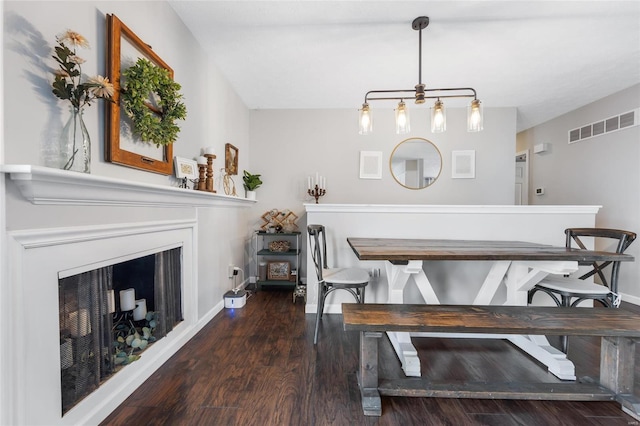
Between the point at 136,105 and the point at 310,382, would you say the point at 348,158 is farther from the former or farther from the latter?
the point at 310,382

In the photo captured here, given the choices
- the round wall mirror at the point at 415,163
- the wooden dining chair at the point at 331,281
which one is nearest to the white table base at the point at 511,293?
the wooden dining chair at the point at 331,281

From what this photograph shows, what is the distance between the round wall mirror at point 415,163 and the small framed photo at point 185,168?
2583 millimetres

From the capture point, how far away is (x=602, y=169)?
3.36 meters

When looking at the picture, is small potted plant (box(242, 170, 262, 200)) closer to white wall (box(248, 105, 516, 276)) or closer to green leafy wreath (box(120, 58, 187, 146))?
white wall (box(248, 105, 516, 276))

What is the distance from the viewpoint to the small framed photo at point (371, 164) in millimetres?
3789

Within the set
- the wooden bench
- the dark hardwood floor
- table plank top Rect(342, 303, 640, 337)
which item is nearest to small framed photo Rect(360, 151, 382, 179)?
the dark hardwood floor

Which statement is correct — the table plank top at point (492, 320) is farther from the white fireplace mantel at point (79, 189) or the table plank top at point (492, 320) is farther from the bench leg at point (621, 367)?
the white fireplace mantel at point (79, 189)

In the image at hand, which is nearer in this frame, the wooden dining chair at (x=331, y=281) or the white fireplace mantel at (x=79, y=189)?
the white fireplace mantel at (x=79, y=189)

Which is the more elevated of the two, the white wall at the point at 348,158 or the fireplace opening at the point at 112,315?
the white wall at the point at 348,158

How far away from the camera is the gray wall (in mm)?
933

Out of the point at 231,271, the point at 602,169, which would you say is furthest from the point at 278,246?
the point at 602,169

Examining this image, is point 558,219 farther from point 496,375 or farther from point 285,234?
point 285,234

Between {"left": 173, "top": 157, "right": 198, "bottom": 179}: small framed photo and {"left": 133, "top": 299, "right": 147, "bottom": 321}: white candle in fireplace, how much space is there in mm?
859

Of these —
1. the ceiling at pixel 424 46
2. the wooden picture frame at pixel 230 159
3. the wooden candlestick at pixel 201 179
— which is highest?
the ceiling at pixel 424 46
